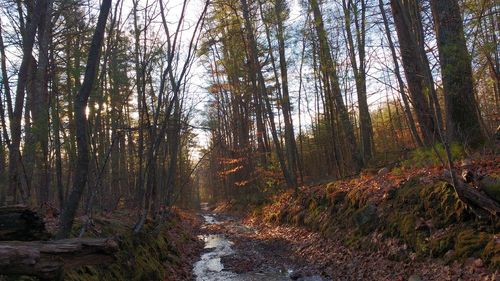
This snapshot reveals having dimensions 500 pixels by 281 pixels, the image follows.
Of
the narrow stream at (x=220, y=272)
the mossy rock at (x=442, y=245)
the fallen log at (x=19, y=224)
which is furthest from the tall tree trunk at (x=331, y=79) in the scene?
the fallen log at (x=19, y=224)

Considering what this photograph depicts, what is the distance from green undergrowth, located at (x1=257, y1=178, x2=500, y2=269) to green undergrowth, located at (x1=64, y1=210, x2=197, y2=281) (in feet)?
13.1

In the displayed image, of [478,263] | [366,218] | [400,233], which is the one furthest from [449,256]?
[366,218]

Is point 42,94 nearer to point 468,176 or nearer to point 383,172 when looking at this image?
point 383,172

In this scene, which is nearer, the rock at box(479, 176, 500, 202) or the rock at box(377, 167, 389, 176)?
the rock at box(479, 176, 500, 202)

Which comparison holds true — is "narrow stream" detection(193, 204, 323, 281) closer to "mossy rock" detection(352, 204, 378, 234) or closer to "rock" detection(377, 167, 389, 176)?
"mossy rock" detection(352, 204, 378, 234)

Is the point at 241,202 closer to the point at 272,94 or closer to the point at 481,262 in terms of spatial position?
the point at 272,94

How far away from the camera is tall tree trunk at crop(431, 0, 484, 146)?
7.18 meters

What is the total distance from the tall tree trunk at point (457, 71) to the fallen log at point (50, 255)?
619 cm

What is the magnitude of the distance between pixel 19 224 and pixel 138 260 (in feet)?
8.85

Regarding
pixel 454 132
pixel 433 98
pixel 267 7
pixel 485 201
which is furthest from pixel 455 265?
pixel 267 7

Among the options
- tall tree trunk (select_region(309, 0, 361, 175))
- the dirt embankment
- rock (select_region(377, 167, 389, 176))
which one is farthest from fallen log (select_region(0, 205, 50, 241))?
tall tree trunk (select_region(309, 0, 361, 175))

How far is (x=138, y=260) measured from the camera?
729 cm

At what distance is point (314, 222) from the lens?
11.9m

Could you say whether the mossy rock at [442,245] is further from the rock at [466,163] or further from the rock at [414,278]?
the rock at [466,163]
